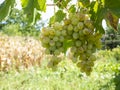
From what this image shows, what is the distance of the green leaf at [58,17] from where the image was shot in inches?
58.2

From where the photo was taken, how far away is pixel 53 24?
138 centimetres

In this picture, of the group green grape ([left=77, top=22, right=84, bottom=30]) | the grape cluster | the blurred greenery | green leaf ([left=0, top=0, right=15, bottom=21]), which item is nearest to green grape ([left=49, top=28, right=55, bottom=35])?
the grape cluster

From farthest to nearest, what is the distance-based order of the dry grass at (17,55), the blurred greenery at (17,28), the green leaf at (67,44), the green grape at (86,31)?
the blurred greenery at (17,28), the dry grass at (17,55), the green leaf at (67,44), the green grape at (86,31)

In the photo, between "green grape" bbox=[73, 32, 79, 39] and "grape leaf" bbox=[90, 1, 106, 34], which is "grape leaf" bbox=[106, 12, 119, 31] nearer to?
"grape leaf" bbox=[90, 1, 106, 34]

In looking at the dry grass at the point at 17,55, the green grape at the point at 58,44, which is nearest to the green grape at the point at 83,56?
the green grape at the point at 58,44

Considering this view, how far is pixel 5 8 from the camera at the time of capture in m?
1.45

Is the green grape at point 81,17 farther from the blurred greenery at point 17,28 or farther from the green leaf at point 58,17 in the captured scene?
the blurred greenery at point 17,28

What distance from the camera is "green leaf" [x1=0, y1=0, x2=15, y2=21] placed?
1.42m

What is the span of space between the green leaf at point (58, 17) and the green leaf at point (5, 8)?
0.57 ft

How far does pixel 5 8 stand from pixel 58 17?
0.22m

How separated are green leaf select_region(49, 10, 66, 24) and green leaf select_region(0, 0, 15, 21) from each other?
0.57 ft

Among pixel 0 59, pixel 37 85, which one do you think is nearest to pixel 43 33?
pixel 37 85

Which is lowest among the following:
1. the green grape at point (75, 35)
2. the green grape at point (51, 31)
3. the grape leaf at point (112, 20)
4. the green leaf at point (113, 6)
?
the green grape at point (75, 35)

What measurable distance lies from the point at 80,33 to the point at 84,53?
0.10 meters
